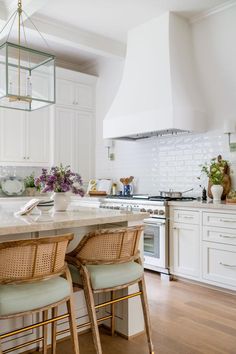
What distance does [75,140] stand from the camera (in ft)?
19.7

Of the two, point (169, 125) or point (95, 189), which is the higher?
point (169, 125)

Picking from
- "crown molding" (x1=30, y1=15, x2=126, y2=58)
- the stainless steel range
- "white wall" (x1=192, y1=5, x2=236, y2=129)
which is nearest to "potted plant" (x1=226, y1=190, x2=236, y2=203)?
the stainless steel range

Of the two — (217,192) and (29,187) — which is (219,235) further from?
(29,187)

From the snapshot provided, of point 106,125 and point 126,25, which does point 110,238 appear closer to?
point 106,125

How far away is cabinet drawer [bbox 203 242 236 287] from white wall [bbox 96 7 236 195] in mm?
1059

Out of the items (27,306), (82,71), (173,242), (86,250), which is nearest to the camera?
(27,306)

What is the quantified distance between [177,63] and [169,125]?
0.89 m

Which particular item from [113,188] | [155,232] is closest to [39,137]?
[113,188]

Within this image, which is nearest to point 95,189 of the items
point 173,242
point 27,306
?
point 173,242

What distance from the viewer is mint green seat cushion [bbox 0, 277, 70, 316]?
174cm

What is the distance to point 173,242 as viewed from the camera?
4.17m

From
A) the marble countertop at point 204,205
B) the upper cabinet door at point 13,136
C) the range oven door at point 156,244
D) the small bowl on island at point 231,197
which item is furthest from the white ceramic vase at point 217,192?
the upper cabinet door at point 13,136

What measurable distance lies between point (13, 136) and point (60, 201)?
292cm

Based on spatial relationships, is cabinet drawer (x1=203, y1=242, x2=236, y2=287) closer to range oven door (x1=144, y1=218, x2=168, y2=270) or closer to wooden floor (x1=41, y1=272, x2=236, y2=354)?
wooden floor (x1=41, y1=272, x2=236, y2=354)
